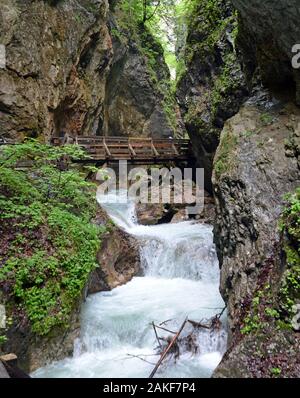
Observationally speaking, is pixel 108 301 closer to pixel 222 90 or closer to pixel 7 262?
pixel 7 262

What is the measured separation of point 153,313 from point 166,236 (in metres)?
4.85

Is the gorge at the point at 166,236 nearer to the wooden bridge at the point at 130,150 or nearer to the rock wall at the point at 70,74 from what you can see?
the rock wall at the point at 70,74

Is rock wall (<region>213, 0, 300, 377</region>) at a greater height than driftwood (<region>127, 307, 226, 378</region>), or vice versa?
rock wall (<region>213, 0, 300, 377</region>)

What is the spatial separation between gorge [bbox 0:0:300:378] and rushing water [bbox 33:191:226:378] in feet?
0.10

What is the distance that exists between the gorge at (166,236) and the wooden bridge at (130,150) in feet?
3.14

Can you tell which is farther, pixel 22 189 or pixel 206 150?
pixel 206 150

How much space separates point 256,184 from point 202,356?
3.52 meters

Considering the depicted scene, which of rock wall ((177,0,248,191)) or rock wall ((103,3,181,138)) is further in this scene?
rock wall ((103,3,181,138))

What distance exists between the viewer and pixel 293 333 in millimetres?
4461

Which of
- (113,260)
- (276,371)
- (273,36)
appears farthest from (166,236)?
(276,371)

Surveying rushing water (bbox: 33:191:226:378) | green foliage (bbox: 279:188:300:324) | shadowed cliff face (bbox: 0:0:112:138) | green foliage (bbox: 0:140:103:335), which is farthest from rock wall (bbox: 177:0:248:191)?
green foliage (bbox: 279:188:300:324)

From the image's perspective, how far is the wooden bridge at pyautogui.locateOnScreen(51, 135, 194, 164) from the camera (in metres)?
15.1

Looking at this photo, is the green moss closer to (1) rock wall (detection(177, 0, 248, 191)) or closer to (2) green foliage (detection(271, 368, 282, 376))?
(1) rock wall (detection(177, 0, 248, 191))

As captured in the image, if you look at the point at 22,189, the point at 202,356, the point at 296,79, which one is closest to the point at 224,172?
the point at 296,79
